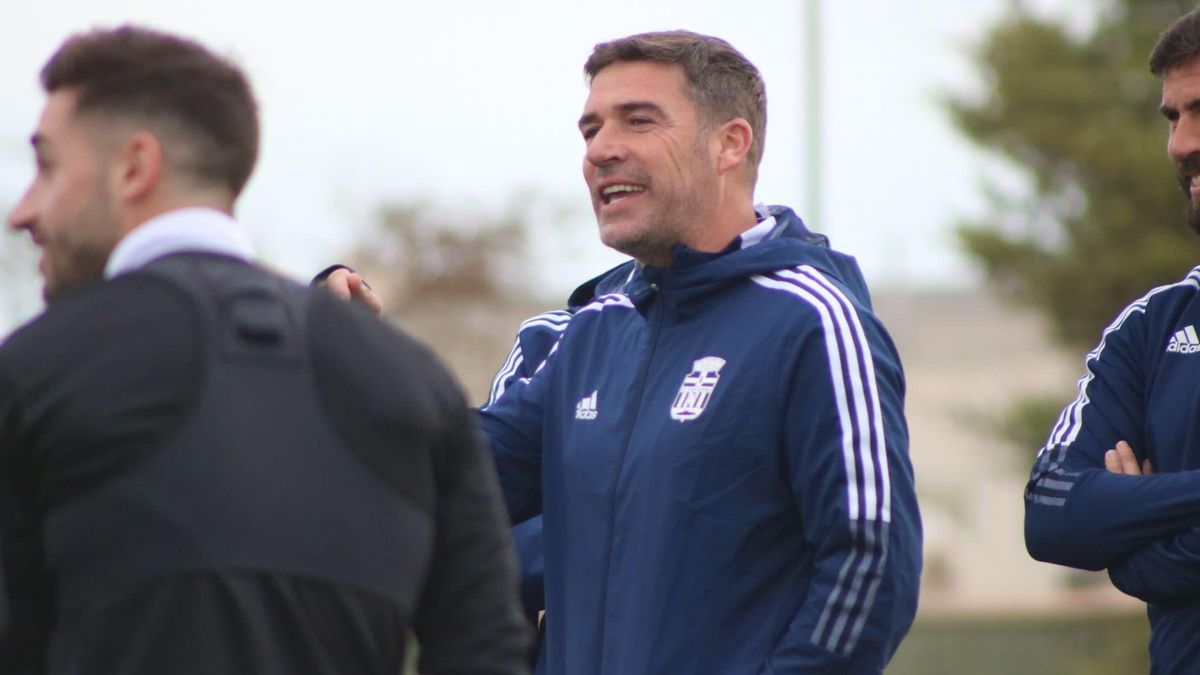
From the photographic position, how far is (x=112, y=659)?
286cm

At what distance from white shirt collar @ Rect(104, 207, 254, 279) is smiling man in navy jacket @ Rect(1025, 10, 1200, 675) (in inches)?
97.2

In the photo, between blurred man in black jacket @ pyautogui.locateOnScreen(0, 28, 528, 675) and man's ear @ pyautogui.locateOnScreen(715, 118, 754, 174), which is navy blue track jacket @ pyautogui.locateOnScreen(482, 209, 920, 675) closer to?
man's ear @ pyautogui.locateOnScreen(715, 118, 754, 174)

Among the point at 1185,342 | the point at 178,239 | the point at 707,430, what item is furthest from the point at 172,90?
the point at 1185,342

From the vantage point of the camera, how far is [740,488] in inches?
178

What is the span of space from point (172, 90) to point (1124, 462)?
2.72m

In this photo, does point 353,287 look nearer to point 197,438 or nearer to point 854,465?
point 854,465

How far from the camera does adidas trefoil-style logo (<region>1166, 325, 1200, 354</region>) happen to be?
15.9 ft

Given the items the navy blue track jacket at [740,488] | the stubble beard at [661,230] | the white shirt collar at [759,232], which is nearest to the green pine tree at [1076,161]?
the white shirt collar at [759,232]

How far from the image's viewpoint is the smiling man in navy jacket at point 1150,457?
4602 millimetres

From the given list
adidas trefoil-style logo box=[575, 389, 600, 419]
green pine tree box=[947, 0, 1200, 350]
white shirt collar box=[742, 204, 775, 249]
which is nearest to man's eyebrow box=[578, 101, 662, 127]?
white shirt collar box=[742, 204, 775, 249]

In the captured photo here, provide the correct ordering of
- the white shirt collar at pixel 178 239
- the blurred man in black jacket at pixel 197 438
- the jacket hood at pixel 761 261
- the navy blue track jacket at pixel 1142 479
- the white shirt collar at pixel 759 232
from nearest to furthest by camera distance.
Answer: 1. the blurred man in black jacket at pixel 197 438
2. the white shirt collar at pixel 178 239
3. the navy blue track jacket at pixel 1142 479
4. the jacket hood at pixel 761 261
5. the white shirt collar at pixel 759 232

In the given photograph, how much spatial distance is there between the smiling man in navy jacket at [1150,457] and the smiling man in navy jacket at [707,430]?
55 centimetres

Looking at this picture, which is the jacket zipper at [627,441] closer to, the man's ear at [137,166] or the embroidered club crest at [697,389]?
the embroidered club crest at [697,389]

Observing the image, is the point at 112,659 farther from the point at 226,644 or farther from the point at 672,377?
the point at 672,377
